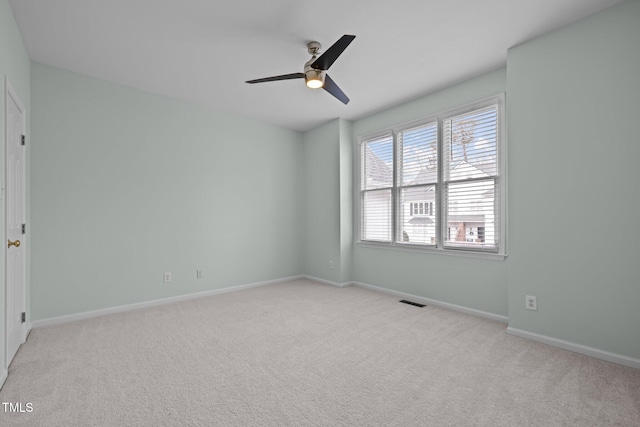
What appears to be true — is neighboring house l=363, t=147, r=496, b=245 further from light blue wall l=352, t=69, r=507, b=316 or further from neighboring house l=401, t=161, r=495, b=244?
light blue wall l=352, t=69, r=507, b=316

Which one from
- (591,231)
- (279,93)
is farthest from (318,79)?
(591,231)

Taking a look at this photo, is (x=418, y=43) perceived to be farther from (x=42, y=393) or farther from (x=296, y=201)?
(x=42, y=393)

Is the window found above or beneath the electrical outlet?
above

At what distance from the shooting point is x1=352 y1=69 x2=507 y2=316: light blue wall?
3373 mm

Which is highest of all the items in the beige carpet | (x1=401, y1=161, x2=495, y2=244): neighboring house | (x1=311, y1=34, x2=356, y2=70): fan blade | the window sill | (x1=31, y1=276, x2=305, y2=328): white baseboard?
(x1=311, y1=34, x2=356, y2=70): fan blade

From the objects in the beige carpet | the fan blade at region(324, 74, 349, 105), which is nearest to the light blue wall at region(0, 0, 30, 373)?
the beige carpet

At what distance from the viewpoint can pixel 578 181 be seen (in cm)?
256

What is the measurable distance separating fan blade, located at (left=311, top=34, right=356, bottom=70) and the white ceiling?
309 mm

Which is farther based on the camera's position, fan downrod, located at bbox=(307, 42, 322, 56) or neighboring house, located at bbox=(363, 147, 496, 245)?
neighboring house, located at bbox=(363, 147, 496, 245)

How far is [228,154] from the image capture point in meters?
4.74

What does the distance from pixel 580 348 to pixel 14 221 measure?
16.1 ft

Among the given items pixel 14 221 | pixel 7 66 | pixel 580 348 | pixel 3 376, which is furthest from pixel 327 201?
pixel 3 376

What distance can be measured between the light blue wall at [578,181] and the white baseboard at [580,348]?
0.04m

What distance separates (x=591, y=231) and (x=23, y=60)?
5316 millimetres
